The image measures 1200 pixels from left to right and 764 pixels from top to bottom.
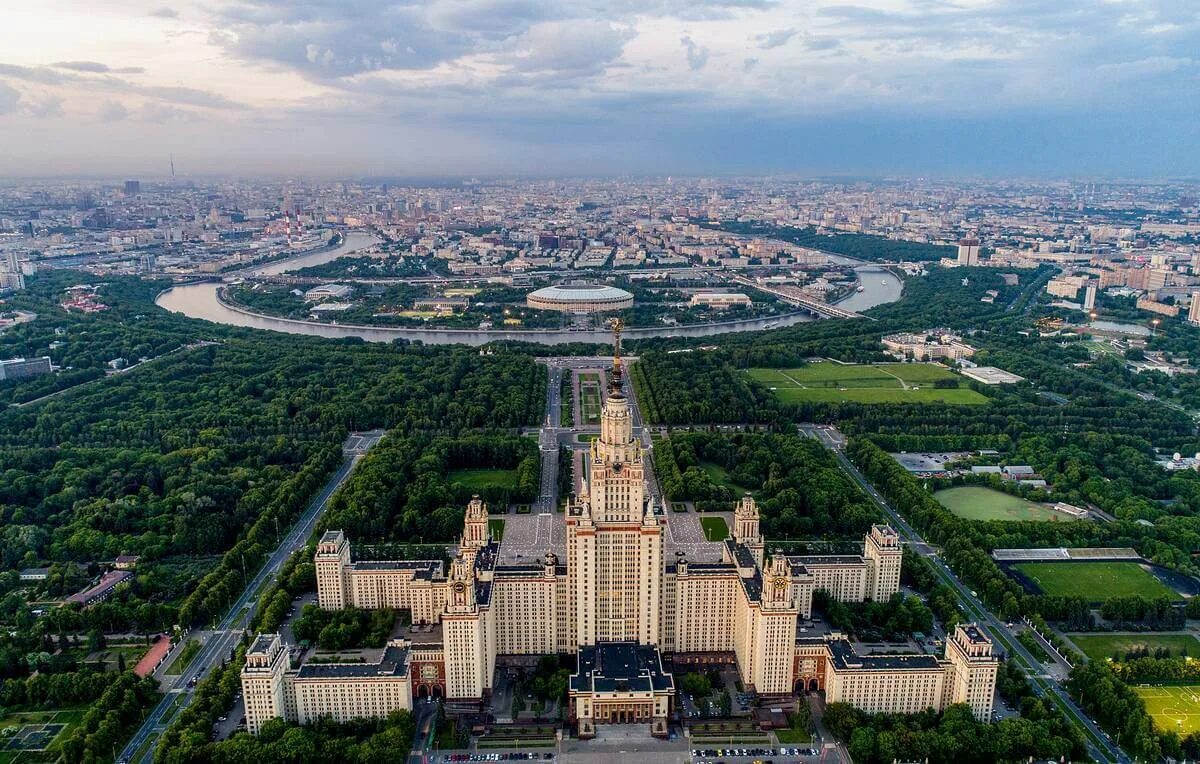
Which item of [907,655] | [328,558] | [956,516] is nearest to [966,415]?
[956,516]

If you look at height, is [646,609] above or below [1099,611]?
above

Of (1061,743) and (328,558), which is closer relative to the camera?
(1061,743)

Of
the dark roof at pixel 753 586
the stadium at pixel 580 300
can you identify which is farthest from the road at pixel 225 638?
the stadium at pixel 580 300

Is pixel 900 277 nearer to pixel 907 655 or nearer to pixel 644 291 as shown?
pixel 644 291

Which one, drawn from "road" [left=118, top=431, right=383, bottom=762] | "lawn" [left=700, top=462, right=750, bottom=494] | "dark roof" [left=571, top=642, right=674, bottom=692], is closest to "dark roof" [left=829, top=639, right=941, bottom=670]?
"dark roof" [left=571, top=642, right=674, bottom=692]

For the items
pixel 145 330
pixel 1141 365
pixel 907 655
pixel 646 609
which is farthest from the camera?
pixel 145 330

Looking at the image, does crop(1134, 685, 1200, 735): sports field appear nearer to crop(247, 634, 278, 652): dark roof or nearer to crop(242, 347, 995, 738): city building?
crop(242, 347, 995, 738): city building

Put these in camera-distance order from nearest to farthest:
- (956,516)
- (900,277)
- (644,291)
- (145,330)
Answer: (956,516), (145,330), (644,291), (900,277)

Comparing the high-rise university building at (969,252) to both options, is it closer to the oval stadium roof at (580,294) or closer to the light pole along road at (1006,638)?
the oval stadium roof at (580,294)

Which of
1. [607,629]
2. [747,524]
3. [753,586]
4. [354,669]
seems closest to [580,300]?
[747,524]
